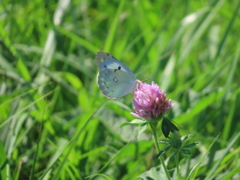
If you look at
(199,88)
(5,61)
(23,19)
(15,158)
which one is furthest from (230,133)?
(23,19)

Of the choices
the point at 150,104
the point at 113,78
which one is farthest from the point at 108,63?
the point at 150,104

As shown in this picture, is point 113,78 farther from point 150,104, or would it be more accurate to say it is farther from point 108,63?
point 150,104

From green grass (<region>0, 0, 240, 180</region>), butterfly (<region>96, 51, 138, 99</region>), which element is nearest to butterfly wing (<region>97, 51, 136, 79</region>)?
butterfly (<region>96, 51, 138, 99</region>)

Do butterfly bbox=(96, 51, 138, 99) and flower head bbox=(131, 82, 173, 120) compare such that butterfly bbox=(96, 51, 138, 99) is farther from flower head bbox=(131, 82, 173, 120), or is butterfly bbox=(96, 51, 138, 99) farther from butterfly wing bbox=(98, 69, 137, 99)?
flower head bbox=(131, 82, 173, 120)

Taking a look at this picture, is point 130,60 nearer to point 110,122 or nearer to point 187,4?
point 187,4

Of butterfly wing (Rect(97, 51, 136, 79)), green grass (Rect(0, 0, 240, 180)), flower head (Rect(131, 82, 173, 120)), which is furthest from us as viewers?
green grass (Rect(0, 0, 240, 180))
